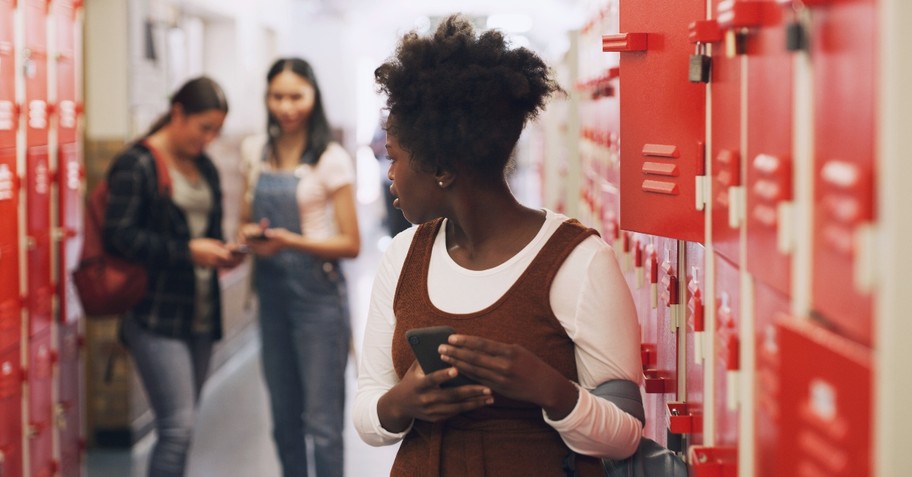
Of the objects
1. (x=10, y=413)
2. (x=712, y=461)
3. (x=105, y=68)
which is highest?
(x=105, y=68)

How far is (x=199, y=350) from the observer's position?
355 centimetres

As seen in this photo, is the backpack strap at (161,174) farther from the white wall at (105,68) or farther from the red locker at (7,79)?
the white wall at (105,68)

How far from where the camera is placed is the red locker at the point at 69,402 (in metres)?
3.84

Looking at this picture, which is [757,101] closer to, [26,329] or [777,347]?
[777,347]

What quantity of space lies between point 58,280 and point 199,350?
2.03 ft

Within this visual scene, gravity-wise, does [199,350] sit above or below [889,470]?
below

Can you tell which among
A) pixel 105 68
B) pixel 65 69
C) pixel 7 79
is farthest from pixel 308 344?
pixel 105 68

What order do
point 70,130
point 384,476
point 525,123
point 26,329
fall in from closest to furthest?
point 525,123 < point 26,329 < point 70,130 < point 384,476

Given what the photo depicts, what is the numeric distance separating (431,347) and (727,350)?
42cm

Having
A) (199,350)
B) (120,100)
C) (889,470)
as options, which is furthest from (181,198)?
(889,470)

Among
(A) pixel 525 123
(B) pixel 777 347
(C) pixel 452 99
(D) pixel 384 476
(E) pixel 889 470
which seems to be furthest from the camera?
(D) pixel 384 476

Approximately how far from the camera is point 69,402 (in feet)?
13.0

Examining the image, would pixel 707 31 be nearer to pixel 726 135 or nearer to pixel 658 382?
pixel 726 135

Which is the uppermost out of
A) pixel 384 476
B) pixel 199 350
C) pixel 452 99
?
pixel 452 99
